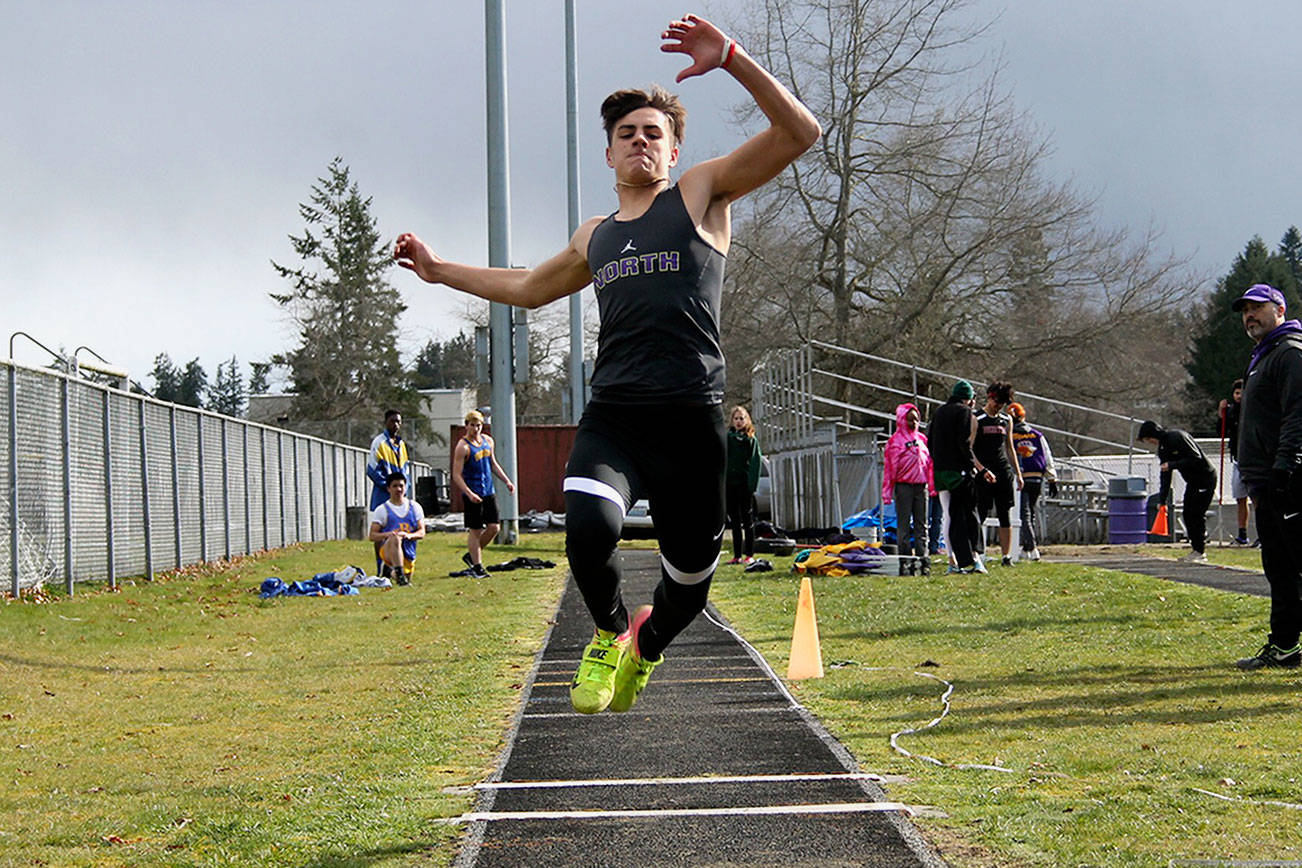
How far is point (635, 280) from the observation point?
5.10 metres

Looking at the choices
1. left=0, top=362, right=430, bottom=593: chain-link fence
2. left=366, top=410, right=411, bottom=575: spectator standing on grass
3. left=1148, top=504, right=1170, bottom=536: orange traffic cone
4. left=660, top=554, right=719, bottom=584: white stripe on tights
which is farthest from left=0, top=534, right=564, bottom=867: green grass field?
left=1148, top=504, right=1170, bottom=536: orange traffic cone

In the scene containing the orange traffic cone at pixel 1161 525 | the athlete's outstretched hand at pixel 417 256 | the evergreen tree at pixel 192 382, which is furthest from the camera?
the evergreen tree at pixel 192 382

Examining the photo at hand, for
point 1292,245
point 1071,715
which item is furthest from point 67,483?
point 1292,245

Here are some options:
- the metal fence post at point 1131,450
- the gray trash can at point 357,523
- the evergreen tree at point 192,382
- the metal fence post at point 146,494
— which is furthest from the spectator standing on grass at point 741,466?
the evergreen tree at point 192,382

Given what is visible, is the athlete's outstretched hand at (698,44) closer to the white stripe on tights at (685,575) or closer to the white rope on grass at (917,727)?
the white stripe on tights at (685,575)

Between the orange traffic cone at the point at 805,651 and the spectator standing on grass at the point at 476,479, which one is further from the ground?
the spectator standing on grass at the point at 476,479

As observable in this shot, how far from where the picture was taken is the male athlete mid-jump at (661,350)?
5.07 meters

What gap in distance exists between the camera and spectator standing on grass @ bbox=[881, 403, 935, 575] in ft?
57.1

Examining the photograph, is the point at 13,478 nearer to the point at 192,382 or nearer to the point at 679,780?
the point at 679,780

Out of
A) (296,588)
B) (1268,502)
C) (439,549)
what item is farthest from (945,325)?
(1268,502)

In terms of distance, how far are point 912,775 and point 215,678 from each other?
19.4 ft

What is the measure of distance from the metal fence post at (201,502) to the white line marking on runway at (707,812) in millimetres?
18358

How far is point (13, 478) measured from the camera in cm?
1512

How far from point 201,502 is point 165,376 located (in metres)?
129
